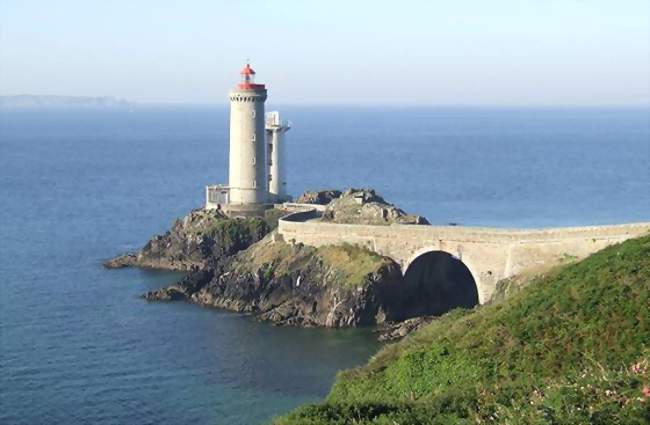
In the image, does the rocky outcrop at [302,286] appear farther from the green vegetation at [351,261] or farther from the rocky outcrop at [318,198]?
the rocky outcrop at [318,198]

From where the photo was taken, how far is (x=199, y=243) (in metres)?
69.8

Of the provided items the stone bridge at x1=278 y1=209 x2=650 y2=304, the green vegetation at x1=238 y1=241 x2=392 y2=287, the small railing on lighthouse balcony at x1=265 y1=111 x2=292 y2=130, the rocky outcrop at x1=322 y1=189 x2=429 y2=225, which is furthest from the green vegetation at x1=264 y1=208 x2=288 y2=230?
the stone bridge at x1=278 y1=209 x2=650 y2=304

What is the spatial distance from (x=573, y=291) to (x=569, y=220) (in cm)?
5412

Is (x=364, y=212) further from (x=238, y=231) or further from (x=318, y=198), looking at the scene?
(x=318, y=198)

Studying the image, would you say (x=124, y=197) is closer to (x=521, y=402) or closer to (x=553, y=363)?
(x=553, y=363)

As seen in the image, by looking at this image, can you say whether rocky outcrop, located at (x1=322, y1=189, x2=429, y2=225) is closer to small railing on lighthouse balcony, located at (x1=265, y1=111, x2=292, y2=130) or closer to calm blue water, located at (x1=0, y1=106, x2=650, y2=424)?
small railing on lighthouse balcony, located at (x1=265, y1=111, x2=292, y2=130)

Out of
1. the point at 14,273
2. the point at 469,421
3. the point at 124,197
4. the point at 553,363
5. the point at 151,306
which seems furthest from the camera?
the point at 124,197

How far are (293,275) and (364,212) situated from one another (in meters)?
6.83

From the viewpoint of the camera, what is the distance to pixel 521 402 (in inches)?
802

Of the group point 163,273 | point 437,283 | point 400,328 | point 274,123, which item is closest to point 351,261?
point 437,283

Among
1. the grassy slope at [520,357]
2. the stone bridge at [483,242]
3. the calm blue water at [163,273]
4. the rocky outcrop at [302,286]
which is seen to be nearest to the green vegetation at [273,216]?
the rocky outcrop at [302,286]

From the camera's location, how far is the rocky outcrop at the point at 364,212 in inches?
2437

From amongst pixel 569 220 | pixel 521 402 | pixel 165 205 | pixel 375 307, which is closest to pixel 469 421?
pixel 521 402

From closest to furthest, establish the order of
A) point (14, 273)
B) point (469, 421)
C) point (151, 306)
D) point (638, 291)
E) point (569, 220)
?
1. point (469, 421)
2. point (638, 291)
3. point (151, 306)
4. point (14, 273)
5. point (569, 220)
